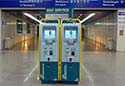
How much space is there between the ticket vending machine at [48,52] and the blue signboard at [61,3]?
37.7 ft

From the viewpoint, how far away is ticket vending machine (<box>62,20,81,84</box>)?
29.0 feet

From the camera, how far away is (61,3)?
20.3 m

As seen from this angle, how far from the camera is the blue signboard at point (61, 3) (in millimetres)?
20312

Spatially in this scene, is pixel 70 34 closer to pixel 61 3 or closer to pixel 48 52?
pixel 48 52

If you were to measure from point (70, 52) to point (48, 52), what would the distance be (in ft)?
1.95

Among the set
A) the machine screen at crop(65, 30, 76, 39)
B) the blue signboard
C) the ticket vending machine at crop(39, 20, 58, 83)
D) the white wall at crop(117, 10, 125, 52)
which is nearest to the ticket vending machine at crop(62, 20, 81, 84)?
the machine screen at crop(65, 30, 76, 39)

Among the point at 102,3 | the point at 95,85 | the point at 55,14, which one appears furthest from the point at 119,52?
the point at 95,85

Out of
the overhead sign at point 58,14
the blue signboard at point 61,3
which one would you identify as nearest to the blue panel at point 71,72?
the overhead sign at point 58,14

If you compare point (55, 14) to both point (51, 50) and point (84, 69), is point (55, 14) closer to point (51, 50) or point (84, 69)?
point (84, 69)

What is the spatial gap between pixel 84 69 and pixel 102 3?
9295 millimetres

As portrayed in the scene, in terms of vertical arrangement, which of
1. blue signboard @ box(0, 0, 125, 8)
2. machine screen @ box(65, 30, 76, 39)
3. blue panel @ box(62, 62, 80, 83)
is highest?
blue signboard @ box(0, 0, 125, 8)

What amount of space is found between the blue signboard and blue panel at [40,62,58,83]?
11.6 m

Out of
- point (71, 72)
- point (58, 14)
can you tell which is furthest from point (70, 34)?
point (58, 14)

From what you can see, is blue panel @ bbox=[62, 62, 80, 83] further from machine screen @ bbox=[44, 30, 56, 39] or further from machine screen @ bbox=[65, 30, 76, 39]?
machine screen @ bbox=[44, 30, 56, 39]
